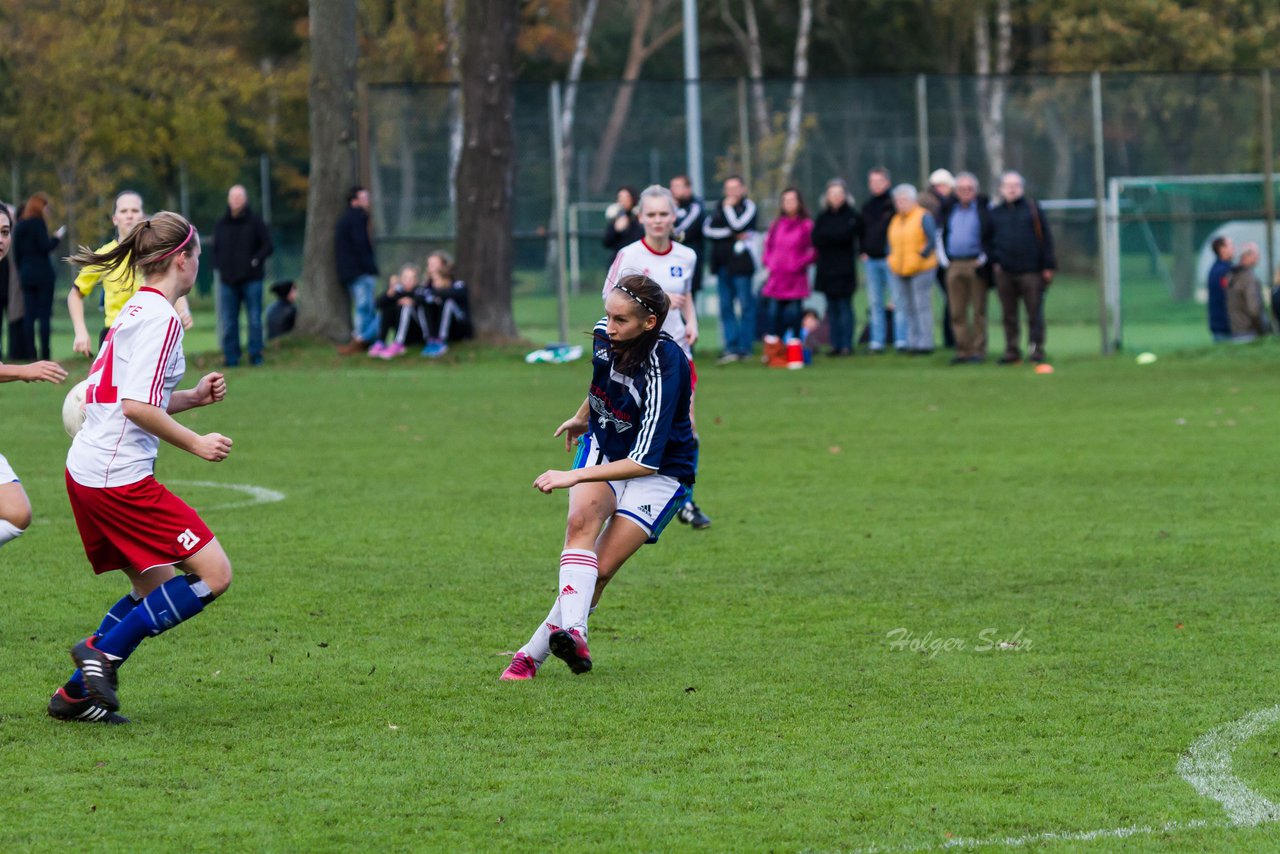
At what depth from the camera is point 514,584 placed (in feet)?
28.6

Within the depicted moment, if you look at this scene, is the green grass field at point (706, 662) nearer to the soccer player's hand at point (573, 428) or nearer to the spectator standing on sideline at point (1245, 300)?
the soccer player's hand at point (573, 428)

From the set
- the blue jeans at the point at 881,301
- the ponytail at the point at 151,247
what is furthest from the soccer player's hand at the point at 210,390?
the blue jeans at the point at 881,301

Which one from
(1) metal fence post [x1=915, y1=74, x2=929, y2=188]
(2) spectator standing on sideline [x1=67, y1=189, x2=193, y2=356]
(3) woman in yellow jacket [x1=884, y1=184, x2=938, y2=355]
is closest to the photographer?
(2) spectator standing on sideline [x1=67, y1=189, x2=193, y2=356]

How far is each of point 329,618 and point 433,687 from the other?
1409mm

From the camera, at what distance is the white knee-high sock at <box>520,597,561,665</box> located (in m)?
6.75

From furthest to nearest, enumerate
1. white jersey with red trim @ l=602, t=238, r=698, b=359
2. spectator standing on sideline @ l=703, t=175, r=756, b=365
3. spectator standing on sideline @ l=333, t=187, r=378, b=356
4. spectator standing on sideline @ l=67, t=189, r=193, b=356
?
spectator standing on sideline @ l=333, t=187, r=378, b=356 < spectator standing on sideline @ l=703, t=175, r=756, b=365 < white jersey with red trim @ l=602, t=238, r=698, b=359 < spectator standing on sideline @ l=67, t=189, r=193, b=356

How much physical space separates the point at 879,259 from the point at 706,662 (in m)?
15.0

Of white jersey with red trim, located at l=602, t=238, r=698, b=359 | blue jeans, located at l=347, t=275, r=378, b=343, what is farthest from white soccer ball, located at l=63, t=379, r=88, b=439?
blue jeans, located at l=347, t=275, r=378, b=343

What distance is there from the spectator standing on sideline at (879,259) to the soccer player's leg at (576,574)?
48.4 ft

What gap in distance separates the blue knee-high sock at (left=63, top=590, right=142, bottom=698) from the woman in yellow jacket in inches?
612

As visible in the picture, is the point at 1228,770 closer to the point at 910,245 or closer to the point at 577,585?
the point at 577,585

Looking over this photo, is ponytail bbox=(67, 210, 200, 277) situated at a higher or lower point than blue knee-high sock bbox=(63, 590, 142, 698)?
higher

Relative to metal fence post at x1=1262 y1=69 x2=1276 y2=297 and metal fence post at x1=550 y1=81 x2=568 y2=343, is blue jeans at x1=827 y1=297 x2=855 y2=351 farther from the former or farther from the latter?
metal fence post at x1=1262 y1=69 x2=1276 y2=297

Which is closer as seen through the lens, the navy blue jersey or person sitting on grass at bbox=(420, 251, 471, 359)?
the navy blue jersey
